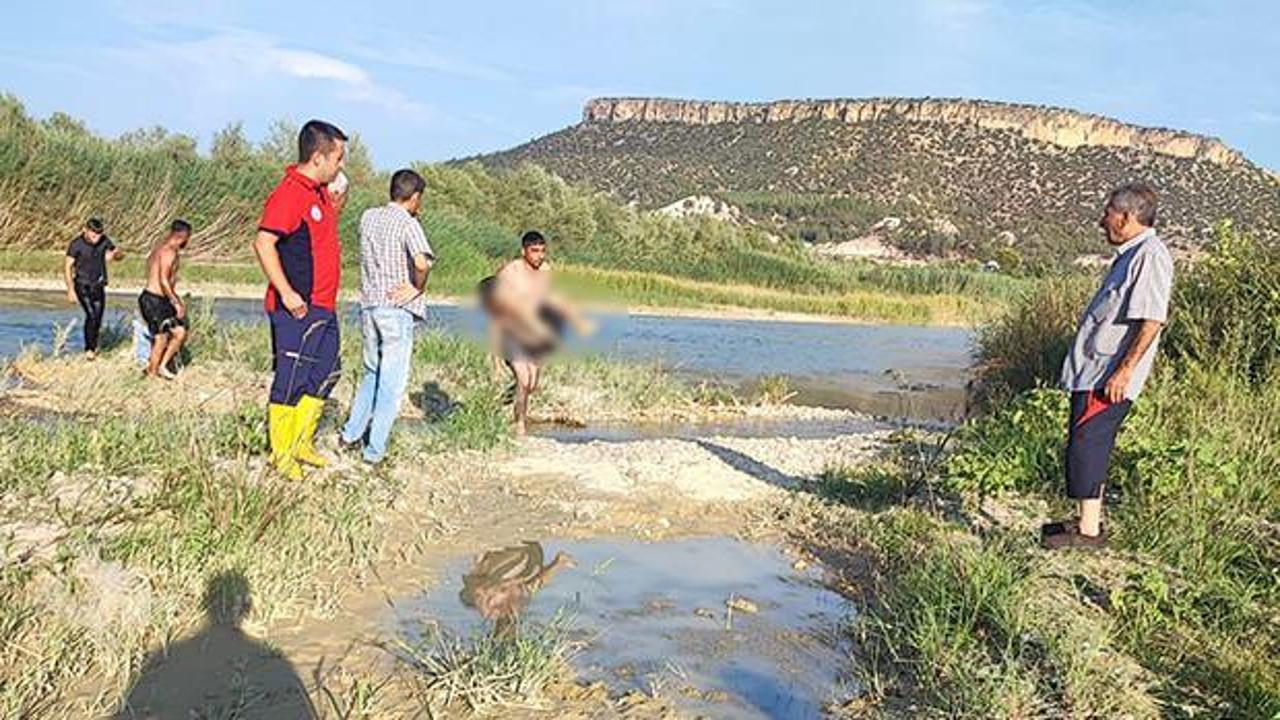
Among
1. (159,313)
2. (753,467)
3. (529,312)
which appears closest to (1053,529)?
(529,312)

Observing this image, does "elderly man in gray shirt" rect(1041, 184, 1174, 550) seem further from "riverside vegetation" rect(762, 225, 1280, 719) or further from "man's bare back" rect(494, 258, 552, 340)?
"man's bare back" rect(494, 258, 552, 340)

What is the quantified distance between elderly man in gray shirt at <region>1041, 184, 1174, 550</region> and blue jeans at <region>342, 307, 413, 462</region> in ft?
14.0

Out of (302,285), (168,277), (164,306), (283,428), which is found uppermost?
(302,285)

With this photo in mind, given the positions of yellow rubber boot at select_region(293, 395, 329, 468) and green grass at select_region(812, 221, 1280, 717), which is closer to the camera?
green grass at select_region(812, 221, 1280, 717)

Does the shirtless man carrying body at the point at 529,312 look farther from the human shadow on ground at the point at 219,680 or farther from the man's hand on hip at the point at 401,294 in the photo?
the human shadow on ground at the point at 219,680

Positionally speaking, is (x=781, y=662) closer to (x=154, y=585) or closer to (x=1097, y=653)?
(x=1097, y=653)

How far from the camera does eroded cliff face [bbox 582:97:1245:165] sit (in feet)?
308

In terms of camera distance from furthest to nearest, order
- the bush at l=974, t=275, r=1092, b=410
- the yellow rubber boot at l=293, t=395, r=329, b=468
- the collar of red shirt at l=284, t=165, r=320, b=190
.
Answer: the bush at l=974, t=275, r=1092, b=410
the yellow rubber boot at l=293, t=395, r=329, b=468
the collar of red shirt at l=284, t=165, r=320, b=190

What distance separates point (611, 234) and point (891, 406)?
24.5 meters

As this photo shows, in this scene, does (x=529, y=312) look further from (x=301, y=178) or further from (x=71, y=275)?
(x=71, y=275)

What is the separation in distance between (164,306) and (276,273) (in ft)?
17.9

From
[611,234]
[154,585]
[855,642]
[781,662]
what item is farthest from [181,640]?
[611,234]

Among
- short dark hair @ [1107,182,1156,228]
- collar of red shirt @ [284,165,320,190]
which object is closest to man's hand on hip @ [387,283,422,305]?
collar of red shirt @ [284,165,320,190]

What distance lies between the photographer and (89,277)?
12.3 m
